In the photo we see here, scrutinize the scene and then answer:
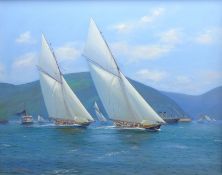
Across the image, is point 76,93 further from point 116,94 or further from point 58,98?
point 58,98

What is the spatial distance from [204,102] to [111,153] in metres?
1.55

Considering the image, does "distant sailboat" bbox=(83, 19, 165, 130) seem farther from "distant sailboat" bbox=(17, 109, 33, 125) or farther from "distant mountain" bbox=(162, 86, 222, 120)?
"distant sailboat" bbox=(17, 109, 33, 125)

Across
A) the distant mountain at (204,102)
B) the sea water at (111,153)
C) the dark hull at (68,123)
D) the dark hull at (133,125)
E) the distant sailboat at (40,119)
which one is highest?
the distant mountain at (204,102)

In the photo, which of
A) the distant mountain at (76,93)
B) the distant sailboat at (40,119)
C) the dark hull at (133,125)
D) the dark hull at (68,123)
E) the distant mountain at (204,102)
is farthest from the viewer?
the dark hull at (68,123)

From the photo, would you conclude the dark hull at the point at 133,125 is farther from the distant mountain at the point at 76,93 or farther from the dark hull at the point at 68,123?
the dark hull at the point at 68,123

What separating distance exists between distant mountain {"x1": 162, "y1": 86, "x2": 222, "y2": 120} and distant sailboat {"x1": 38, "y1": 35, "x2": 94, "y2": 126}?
1.82 meters

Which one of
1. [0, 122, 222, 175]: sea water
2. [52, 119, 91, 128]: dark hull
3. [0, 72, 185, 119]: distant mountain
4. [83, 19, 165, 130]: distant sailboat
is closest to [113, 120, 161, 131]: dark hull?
[83, 19, 165, 130]: distant sailboat

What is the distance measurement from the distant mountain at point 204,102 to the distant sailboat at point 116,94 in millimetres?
883

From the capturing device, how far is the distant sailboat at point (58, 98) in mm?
8203

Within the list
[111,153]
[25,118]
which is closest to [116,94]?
[25,118]

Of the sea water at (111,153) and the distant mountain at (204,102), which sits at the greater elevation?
the distant mountain at (204,102)

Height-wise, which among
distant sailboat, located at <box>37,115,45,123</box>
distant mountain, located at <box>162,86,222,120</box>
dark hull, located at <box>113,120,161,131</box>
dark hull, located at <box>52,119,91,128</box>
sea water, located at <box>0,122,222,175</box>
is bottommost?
sea water, located at <box>0,122,222,175</box>

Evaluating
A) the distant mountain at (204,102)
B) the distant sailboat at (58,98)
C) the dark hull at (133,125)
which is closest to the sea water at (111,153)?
the distant mountain at (204,102)

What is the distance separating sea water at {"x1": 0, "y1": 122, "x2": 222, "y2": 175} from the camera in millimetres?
6949
